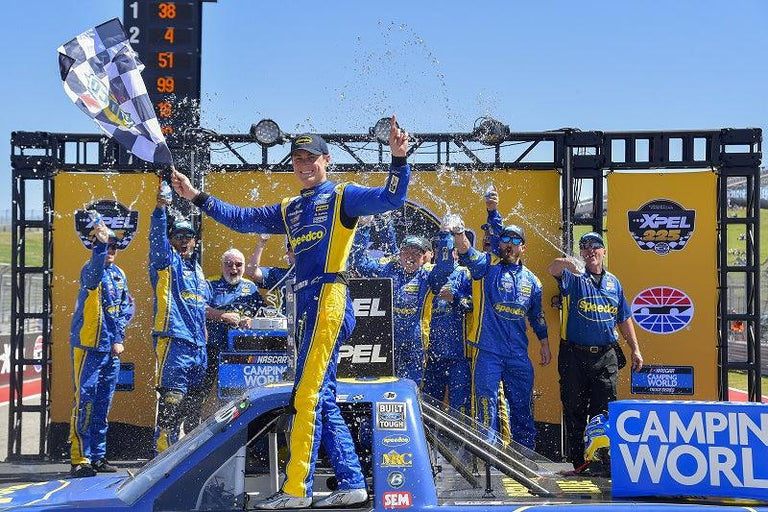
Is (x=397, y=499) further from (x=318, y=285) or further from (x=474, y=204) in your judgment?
(x=474, y=204)

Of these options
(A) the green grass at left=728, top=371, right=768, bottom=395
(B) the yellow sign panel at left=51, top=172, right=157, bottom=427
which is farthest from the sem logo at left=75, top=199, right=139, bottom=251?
(A) the green grass at left=728, top=371, right=768, bottom=395

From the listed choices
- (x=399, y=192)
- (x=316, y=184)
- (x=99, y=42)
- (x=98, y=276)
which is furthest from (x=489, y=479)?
(x=98, y=276)

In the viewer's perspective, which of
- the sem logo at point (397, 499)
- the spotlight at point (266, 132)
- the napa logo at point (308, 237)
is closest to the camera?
the sem logo at point (397, 499)

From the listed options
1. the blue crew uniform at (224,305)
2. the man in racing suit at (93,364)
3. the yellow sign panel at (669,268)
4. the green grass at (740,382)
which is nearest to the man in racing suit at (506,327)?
the yellow sign panel at (669,268)

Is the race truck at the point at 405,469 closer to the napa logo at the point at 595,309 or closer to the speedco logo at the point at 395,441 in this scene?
the speedco logo at the point at 395,441

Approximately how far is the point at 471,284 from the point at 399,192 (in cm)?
376

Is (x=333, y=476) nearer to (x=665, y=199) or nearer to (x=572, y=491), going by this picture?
(x=572, y=491)

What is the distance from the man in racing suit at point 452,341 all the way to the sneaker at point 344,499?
4.08 meters

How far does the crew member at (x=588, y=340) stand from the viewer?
7.28m

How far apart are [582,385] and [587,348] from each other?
1.01ft

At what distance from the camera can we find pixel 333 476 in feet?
13.1

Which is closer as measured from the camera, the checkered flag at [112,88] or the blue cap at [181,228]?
the checkered flag at [112,88]

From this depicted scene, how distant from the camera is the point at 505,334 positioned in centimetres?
727

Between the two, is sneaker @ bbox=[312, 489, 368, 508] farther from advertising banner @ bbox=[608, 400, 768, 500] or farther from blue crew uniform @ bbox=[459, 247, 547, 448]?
blue crew uniform @ bbox=[459, 247, 547, 448]
